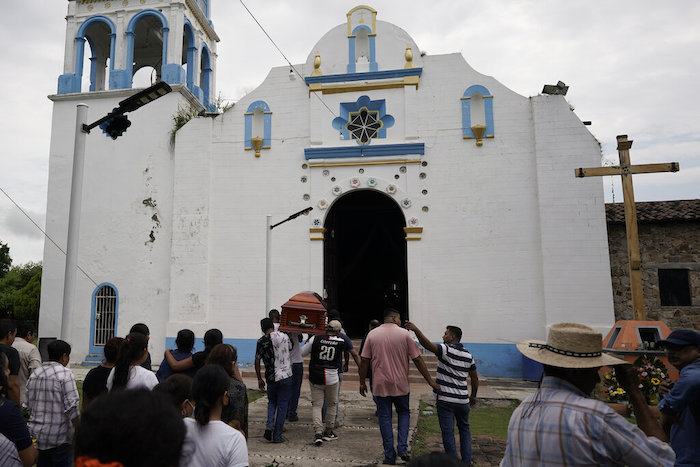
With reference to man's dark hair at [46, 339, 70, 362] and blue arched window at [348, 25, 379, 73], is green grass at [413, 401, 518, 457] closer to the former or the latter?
man's dark hair at [46, 339, 70, 362]

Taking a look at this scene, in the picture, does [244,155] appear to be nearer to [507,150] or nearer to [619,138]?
[507,150]

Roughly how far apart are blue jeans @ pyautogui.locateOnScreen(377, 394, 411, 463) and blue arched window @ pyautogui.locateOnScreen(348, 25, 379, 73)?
1035 cm

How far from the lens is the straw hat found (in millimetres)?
2365

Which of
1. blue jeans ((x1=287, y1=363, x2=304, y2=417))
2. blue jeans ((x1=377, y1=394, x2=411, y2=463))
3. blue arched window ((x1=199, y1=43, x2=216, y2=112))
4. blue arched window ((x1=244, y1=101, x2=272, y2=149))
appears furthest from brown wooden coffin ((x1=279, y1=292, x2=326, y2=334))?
blue arched window ((x1=199, y1=43, x2=216, y2=112))

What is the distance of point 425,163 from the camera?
1339cm

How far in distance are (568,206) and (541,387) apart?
11.1 metres

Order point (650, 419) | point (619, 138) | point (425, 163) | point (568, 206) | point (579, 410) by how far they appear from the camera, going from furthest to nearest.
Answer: point (425, 163) < point (568, 206) < point (619, 138) < point (650, 419) < point (579, 410)

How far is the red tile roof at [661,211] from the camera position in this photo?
12984 millimetres

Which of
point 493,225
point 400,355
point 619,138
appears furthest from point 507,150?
point 400,355

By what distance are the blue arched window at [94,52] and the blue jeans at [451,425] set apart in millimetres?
14798

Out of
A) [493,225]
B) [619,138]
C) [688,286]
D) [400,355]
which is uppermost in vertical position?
[619,138]

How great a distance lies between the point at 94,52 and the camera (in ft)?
55.4

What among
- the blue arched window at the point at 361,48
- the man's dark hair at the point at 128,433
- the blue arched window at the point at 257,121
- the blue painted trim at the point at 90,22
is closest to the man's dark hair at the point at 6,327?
the man's dark hair at the point at 128,433

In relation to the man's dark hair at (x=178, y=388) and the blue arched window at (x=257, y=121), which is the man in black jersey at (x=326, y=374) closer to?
the man's dark hair at (x=178, y=388)
